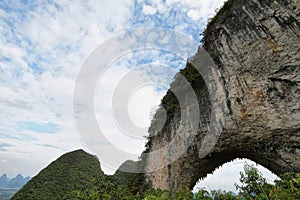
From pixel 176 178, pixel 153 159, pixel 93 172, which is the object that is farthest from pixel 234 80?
pixel 93 172

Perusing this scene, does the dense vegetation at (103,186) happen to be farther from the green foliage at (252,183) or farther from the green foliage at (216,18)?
the green foliage at (216,18)

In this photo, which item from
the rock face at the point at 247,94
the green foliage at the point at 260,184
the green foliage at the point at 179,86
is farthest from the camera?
the green foliage at the point at 179,86

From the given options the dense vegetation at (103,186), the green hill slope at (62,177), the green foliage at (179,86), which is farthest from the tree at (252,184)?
the green hill slope at (62,177)

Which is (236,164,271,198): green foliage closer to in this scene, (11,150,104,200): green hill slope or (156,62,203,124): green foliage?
(156,62,203,124): green foliage

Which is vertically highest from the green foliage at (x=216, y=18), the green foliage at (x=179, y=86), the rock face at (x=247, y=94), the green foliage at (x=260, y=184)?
the green foliage at (x=216, y=18)

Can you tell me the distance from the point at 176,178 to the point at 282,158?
6.12 metres

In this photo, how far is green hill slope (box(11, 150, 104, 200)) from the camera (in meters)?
29.9

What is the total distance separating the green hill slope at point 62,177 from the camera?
2989 centimetres

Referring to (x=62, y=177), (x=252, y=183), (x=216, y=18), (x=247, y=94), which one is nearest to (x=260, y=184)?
(x=252, y=183)

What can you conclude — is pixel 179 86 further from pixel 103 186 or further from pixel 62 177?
pixel 62 177

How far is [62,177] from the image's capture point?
33.7 m

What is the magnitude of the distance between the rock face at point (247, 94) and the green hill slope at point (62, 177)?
17640 millimetres

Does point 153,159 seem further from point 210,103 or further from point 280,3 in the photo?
point 280,3

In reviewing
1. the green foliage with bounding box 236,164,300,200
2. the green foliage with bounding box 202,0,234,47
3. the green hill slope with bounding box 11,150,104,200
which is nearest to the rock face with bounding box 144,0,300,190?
the green foliage with bounding box 202,0,234,47
